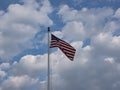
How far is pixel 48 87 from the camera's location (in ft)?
195

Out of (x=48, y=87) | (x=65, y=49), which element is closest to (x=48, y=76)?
(x=48, y=87)

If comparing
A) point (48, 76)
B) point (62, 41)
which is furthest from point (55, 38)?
point (48, 76)

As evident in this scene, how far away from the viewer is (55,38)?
208 feet

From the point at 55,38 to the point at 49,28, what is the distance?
6.88 ft

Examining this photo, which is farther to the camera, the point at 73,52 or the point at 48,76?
the point at 73,52

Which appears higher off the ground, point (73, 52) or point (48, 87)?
point (73, 52)

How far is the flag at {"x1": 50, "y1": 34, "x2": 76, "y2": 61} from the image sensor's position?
62.7 m

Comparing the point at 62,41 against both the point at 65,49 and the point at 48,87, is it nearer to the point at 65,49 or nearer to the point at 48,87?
the point at 65,49

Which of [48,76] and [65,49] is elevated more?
[65,49]

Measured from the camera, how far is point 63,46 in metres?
62.8

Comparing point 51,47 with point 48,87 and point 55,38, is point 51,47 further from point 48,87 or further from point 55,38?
point 48,87

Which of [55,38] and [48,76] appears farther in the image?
[55,38]

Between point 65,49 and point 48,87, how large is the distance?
6.28 m

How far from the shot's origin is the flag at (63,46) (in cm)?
6272
